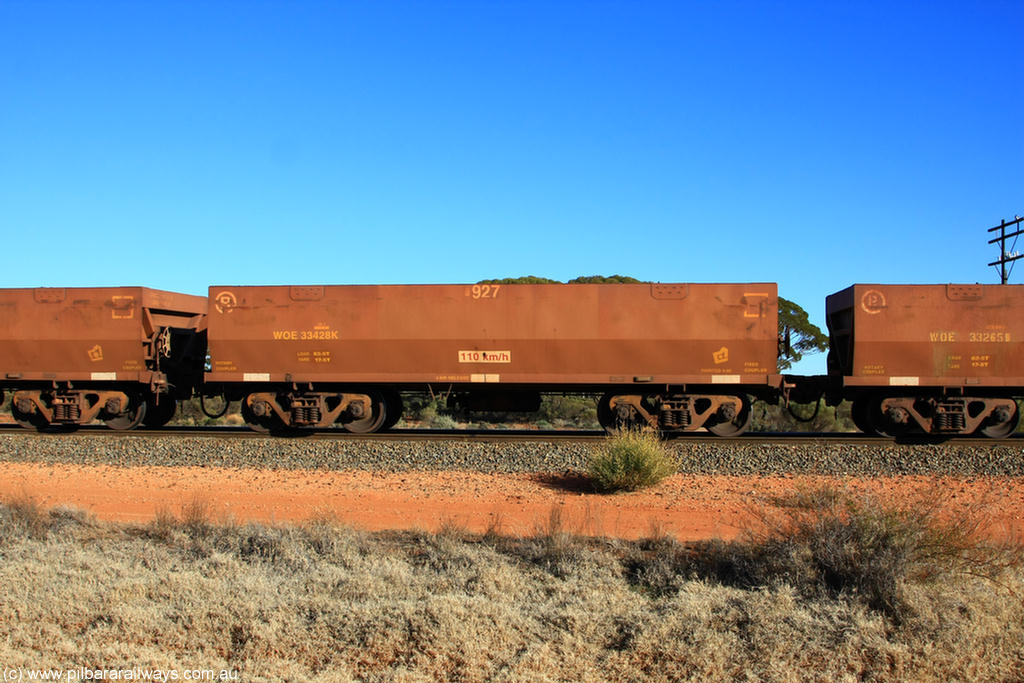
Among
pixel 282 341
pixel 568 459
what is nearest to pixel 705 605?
pixel 568 459

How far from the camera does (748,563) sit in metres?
6.22

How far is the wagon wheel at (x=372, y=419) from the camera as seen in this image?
15219mm

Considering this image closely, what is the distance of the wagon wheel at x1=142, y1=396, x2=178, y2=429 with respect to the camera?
1630 centimetres

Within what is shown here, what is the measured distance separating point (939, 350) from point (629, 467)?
7.67 meters

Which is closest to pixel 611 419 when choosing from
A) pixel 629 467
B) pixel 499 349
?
pixel 499 349

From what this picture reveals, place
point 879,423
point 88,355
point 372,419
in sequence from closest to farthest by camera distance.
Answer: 1. point 879,423
2. point 372,419
3. point 88,355

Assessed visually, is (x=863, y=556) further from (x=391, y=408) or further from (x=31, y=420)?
(x=31, y=420)

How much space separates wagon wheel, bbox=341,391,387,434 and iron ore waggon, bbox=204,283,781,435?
3 cm

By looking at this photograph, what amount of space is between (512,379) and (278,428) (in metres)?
5.20

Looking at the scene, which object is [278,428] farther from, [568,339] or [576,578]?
[576,578]

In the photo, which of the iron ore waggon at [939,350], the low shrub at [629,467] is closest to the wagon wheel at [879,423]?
the iron ore waggon at [939,350]

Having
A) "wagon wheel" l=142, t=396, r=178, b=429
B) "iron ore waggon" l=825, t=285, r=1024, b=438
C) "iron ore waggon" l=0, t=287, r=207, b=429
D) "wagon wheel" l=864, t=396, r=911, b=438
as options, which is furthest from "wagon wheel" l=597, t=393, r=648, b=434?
"wagon wheel" l=142, t=396, r=178, b=429

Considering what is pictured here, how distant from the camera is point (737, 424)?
14.6m

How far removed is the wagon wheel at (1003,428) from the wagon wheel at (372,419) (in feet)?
40.4
